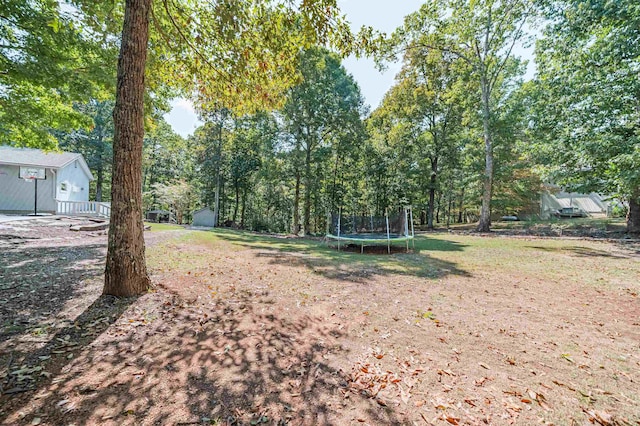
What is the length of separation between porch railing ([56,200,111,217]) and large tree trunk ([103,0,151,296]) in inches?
643

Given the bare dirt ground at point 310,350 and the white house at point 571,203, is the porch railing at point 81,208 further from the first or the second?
the white house at point 571,203

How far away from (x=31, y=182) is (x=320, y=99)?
18.7m

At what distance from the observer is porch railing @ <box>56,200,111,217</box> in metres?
16.2

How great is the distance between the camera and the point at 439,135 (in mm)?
20844

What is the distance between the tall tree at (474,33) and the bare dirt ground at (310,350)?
46.8 feet

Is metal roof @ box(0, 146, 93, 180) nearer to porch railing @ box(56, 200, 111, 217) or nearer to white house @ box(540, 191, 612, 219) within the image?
porch railing @ box(56, 200, 111, 217)

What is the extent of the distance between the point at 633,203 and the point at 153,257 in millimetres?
19088

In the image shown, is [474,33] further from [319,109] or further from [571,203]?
[571,203]

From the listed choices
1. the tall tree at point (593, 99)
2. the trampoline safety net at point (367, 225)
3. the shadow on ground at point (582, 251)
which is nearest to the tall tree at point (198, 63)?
the trampoline safety net at point (367, 225)

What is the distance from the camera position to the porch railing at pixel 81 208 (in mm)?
16175

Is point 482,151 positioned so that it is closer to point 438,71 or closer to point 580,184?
point 438,71

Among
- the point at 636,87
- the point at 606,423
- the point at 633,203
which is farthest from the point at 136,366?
the point at 633,203

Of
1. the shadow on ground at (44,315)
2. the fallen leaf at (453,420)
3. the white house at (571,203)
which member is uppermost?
the white house at (571,203)

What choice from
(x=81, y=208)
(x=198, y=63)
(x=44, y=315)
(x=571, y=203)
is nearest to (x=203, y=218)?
(x=81, y=208)
